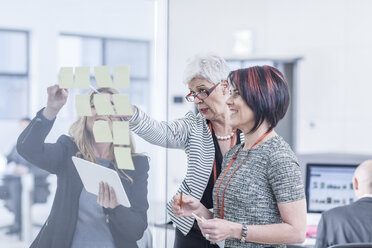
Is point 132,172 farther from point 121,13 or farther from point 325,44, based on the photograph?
point 325,44

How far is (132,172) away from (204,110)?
22.1 inches

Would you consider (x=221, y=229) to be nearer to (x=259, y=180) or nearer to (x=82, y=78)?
(x=259, y=180)

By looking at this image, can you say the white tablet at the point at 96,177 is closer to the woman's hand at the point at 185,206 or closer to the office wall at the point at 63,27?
the office wall at the point at 63,27

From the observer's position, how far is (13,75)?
1.25 m

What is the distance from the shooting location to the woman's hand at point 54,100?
126 centimetres

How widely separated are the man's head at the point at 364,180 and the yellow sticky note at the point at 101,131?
4.52ft

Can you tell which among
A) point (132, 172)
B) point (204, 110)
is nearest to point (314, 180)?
point (204, 110)

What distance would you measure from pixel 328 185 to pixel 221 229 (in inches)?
59.1

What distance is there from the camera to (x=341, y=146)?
5363 mm

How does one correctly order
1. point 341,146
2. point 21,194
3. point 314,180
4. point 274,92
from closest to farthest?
point 21,194, point 274,92, point 314,180, point 341,146

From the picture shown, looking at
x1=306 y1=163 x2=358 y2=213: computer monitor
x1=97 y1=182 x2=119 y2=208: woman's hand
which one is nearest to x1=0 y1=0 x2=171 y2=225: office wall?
x1=97 y1=182 x2=119 y2=208: woman's hand

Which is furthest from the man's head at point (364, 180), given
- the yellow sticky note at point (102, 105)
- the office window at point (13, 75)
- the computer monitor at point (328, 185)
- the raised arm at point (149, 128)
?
the office window at point (13, 75)

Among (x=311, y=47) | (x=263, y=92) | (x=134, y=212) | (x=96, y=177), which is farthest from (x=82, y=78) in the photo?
(x=311, y=47)

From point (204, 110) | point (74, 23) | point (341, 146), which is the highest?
point (74, 23)
